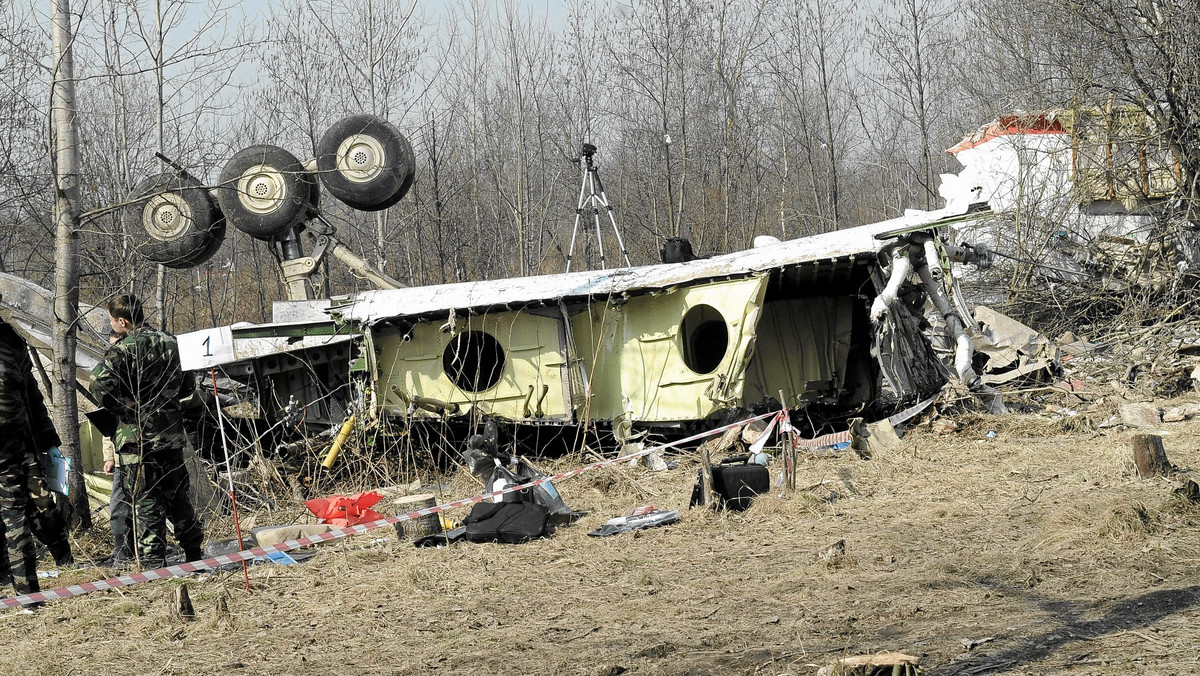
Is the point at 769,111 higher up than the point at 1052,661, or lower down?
higher up

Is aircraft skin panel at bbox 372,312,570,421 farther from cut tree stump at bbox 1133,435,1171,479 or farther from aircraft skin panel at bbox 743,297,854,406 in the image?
cut tree stump at bbox 1133,435,1171,479

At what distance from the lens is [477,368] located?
35.1 feet

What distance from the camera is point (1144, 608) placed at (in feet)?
14.8

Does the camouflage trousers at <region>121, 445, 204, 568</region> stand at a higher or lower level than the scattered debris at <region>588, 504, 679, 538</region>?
higher

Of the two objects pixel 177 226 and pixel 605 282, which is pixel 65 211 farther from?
pixel 605 282

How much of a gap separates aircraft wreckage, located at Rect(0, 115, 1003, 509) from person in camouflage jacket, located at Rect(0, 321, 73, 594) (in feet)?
10.8

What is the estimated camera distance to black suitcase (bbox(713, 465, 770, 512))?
7668 millimetres

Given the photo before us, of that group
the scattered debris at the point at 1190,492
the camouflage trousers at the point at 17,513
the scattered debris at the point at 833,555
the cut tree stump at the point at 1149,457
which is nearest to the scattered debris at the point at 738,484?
the scattered debris at the point at 833,555

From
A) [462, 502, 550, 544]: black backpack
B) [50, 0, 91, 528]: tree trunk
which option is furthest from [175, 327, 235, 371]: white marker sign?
[462, 502, 550, 544]: black backpack

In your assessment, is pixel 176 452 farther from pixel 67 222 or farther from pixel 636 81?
pixel 636 81

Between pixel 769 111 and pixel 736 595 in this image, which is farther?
pixel 769 111

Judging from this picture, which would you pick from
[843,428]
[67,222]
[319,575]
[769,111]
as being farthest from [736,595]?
[769,111]

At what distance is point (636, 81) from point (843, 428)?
13111 mm

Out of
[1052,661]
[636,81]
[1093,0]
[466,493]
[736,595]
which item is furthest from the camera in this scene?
[636,81]
